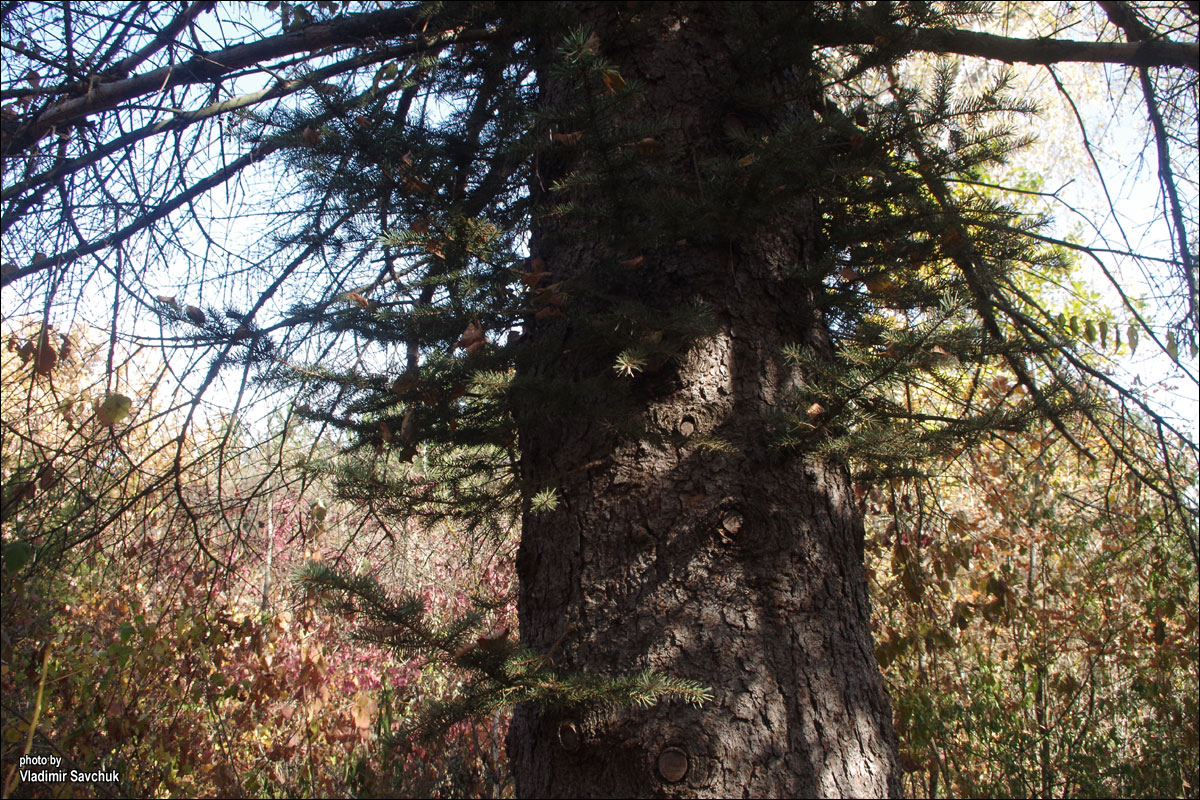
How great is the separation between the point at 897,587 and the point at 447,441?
3.47 meters

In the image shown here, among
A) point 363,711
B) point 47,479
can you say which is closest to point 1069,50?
point 47,479

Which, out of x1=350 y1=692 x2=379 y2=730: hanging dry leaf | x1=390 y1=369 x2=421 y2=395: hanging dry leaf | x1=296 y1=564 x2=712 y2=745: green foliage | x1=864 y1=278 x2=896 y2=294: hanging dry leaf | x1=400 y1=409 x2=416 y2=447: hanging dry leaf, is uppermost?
x1=864 y1=278 x2=896 y2=294: hanging dry leaf

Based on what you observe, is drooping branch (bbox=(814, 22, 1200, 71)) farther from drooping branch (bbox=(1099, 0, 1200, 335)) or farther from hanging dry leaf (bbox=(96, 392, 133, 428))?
hanging dry leaf (bbox=(96, 392, 133, 428))

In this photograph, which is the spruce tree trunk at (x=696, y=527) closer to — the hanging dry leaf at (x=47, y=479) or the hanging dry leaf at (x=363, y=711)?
the hanging dry leaf at (x=47, y=479)

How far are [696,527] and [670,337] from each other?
471 millimetres

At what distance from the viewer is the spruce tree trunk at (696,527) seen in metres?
1.77

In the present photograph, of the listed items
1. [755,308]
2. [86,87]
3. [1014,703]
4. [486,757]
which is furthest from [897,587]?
[86,87]

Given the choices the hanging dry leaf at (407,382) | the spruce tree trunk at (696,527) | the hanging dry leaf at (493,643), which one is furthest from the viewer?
the hanging dry leaf at (407,382)

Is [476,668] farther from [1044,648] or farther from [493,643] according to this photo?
[1044,648]

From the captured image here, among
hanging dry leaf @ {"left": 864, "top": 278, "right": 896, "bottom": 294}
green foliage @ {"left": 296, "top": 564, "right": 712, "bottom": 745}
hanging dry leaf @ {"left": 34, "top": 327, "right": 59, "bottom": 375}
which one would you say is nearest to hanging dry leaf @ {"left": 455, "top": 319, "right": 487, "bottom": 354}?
green foliage @ {"left": 296, "top": 564, "right": 712, "bottom": 745}

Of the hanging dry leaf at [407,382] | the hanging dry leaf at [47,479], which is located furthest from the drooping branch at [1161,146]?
the hanging dry leaf at [47,479]

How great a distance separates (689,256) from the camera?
7.34 ft

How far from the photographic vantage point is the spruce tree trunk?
1.77m

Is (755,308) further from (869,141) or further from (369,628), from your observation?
(369,628)
